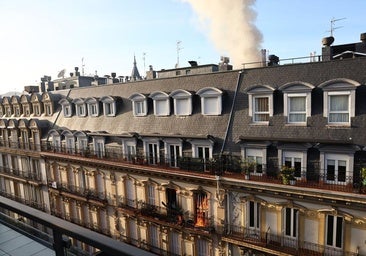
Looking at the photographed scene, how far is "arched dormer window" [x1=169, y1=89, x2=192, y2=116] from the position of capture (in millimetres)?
20570

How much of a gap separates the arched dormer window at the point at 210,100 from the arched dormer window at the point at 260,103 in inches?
90.8

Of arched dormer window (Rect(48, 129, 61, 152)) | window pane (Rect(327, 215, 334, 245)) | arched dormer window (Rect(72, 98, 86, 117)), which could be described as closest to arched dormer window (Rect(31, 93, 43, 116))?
arched dormer window (Rect(48, 129, 61, 152))

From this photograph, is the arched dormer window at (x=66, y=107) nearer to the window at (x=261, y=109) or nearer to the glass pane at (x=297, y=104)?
the window at (x=261, y=109)

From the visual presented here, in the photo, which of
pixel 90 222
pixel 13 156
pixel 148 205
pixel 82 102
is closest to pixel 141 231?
pixel 148 205

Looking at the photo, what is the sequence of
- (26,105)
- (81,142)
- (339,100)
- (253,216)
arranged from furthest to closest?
(26,105), (81,142), (253,216), (339,100)

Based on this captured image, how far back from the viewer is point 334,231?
1423cm

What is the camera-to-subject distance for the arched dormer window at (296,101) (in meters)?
15.6

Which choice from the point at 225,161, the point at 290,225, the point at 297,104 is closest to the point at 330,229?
the point at 290,225

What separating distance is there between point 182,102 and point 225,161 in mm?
5944

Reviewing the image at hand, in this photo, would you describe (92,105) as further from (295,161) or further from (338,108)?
(338,108)

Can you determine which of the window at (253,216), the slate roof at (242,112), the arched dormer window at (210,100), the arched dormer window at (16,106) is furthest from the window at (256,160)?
the arched dormer window at (16,106)

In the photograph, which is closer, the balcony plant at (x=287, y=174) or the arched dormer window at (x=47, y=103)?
the balcony plant at (x=287, y=174)

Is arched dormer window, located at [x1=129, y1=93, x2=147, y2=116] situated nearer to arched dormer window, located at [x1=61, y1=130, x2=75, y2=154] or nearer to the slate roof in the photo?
the slate roof

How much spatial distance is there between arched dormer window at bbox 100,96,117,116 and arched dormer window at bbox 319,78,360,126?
17.5m
